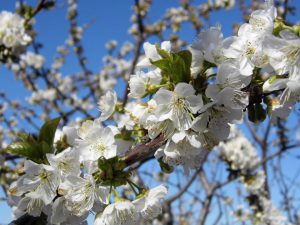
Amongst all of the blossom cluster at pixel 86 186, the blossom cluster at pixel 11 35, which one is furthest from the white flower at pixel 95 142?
the blossom cluster at pixel 11 35

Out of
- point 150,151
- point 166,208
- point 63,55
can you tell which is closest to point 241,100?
point 150,151

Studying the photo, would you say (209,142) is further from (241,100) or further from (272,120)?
(272,120)

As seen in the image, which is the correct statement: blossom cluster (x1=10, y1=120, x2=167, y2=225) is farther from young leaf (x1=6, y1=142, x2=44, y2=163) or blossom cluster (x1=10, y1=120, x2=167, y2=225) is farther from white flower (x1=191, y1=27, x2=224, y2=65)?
white flower (x1=191, y1=27, x2=224, y2=65)

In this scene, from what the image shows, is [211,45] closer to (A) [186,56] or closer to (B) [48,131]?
(A) [186,56]

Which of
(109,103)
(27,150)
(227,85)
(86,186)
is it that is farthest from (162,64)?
(27,150)

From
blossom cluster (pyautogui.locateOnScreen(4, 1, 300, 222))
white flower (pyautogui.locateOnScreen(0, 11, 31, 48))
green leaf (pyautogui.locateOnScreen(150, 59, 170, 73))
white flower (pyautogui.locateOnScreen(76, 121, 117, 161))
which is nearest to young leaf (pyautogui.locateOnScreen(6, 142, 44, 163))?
blossom cluster (pyautogui.locateOnScreen(4, 1, 300, 222))

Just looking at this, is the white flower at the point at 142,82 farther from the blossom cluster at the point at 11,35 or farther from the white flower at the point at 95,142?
the blossom cluster at the point at 11,35

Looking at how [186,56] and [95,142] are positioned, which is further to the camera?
[95,142]

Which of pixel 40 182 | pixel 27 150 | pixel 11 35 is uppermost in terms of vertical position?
pixel 11 35
